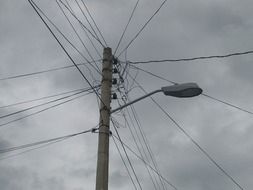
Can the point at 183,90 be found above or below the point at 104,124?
above

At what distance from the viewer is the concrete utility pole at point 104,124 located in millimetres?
9453

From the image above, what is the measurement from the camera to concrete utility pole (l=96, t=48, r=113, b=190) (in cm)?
945

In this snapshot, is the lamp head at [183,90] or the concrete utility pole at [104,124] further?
the lamp head at [183,90]

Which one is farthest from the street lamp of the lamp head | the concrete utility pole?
the concrete utility pole

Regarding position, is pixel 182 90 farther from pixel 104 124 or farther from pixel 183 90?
pixel 104 124

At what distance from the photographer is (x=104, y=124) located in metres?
10.1

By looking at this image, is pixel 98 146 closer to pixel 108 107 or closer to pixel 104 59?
pixel 108 107

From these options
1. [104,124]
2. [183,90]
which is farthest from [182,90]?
[104,124]

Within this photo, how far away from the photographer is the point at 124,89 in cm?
1185

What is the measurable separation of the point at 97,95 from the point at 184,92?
201 cm

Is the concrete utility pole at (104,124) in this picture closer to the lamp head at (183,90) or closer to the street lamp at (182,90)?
the street lamp at (182,90)

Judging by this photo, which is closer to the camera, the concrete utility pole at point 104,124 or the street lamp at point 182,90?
the concrete utility pole at point 104,124

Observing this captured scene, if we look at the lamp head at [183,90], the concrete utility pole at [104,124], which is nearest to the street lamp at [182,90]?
the lamp head at [183,90]

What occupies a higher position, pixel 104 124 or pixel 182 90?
pixel 182 90
